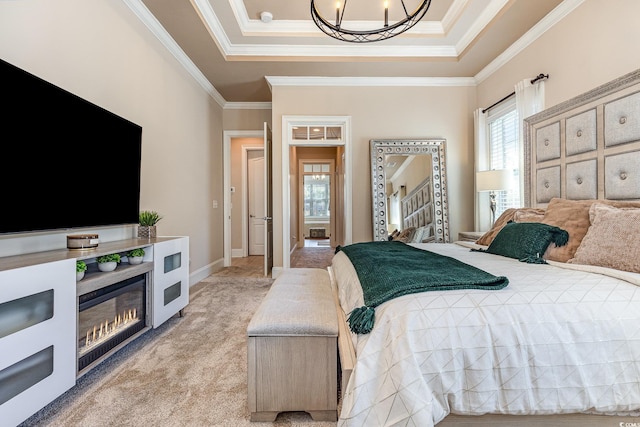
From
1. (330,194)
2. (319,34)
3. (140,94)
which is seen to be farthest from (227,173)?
(319,34)

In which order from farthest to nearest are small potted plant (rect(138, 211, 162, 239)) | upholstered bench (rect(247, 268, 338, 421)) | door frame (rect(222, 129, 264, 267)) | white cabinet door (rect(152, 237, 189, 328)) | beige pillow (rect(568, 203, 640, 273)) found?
1. door frame (rect(222, 129, 264, 267))
2. small potted plant (rect(138, 211, 162, 239))
3. white cabinet door (rect(152, 237, 189, 328))
4. beige pillow (rect(568, 203, 640, 273))
5. upholstered bench (rect(247, 268, 338, 421))

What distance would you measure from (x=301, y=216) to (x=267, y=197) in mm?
3023

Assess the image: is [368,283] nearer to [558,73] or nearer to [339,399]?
[339,399]

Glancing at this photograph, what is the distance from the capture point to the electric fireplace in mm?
1624

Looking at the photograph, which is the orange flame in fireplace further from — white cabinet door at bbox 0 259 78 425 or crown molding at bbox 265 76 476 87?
crown molding at bbox 265 76 476 87

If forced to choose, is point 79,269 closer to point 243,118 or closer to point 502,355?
point 502,355

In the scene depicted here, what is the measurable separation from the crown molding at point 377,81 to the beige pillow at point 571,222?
2.75 meters

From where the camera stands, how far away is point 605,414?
1100 mm

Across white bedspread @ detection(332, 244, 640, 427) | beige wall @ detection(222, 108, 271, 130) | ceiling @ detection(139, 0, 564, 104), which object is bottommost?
white bedspread @ detection(332, 244, 640, 427)

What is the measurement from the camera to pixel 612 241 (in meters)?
1.57

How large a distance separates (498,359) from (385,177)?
10.8ft

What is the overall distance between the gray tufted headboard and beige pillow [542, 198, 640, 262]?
274 millimetres

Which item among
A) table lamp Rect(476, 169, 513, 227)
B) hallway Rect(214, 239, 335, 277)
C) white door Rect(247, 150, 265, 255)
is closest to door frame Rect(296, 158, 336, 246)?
hallway Rect(214, 239, 335, 277)

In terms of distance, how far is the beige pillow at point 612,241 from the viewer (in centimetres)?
148
